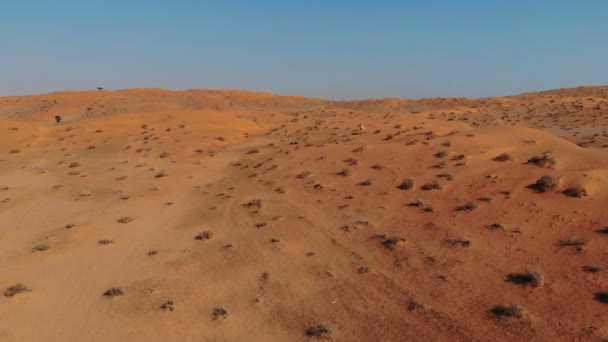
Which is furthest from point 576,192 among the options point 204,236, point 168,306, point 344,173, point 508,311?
point 168,306

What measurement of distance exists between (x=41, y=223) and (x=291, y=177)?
11.6 m

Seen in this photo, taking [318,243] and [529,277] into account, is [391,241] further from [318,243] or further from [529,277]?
[529,277]

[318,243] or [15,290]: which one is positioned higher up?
[318,243]

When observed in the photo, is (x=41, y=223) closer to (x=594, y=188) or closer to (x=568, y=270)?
(x=568, y=270)

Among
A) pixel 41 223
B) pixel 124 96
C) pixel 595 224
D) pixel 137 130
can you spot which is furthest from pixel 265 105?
pixel 595 224

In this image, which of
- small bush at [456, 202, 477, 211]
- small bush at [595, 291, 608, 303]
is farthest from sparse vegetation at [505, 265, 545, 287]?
small bush at [456, 202, 477, 211]

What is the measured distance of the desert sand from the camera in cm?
1155

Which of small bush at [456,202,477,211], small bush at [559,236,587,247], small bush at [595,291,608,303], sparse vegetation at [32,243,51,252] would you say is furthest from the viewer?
small bush at [456,202,477,211]

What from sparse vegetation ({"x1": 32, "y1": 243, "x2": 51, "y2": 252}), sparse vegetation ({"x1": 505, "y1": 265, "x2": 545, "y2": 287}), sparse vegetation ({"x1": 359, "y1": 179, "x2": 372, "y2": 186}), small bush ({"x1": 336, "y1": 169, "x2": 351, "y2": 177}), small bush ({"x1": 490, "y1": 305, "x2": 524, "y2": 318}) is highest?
small bush ({"x1": 336, "y1": 169, "x2": 351, "y2": 177})

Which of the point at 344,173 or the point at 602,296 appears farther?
the point at 344,173

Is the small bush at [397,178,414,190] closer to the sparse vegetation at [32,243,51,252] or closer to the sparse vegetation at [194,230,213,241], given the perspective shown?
the sparse vegetation at [194,230,213,241]

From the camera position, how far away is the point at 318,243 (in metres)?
16.5

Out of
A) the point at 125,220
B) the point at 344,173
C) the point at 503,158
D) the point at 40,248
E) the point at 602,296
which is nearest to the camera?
the point at 602,296

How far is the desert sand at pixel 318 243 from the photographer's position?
37.9ft
